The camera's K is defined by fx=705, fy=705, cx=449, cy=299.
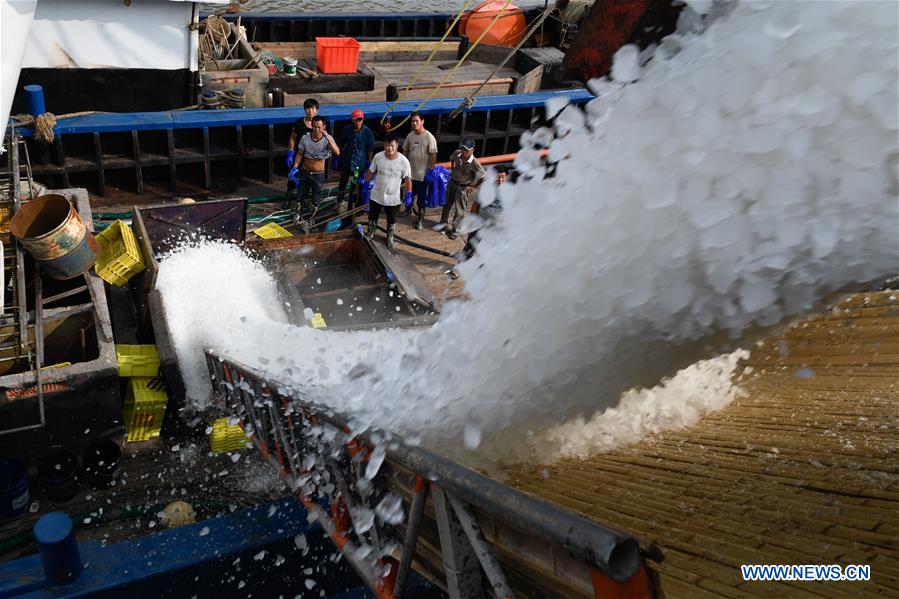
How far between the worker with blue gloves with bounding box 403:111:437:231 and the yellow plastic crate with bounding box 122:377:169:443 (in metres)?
4.51

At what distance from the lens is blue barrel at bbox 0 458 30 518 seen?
5.05m

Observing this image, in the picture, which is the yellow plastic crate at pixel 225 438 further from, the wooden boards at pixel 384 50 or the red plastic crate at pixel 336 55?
the wooden boards at pixel 384 50

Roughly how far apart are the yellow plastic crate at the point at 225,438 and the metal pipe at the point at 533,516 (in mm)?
3668

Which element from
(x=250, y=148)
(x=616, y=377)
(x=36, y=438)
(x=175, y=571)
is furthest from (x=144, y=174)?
(x=616, y=377)

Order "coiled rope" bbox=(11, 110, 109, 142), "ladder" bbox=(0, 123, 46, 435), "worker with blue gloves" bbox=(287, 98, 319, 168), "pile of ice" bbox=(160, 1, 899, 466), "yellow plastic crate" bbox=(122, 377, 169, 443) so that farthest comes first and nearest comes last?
1. "worker with blue gloves" bbox=(287, 98, 319, 168)
2. "coiled rope" bbox=(11, 110, 109, 142)
3. "yellow plastic crate" bbox=(122, 377, 169, 443)
4. "ladder" bbox=(0, 123, 46, 435)
5. "pile of ice" bbox=(160, 1, 899, 466)

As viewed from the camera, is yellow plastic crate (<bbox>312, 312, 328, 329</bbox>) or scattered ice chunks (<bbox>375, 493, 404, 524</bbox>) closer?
scattered ice chunks (<bbox>375, 493, 404, 524</bbox>)

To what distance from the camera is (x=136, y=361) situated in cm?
598

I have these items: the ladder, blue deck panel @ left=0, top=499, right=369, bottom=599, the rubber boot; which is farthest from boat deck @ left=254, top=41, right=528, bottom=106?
blue deck panel @ left=0, top=499, right=369, bottom=599

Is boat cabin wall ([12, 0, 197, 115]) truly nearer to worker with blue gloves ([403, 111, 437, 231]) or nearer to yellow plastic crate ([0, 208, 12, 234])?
yellow plastic crate ([0, 208, 12, 234])

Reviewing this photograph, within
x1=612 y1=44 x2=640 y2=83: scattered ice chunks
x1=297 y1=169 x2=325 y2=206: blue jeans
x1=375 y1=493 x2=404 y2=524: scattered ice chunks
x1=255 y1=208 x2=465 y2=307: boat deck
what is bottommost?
x1=255 y1=208 x2=465 y2=307: boat deck

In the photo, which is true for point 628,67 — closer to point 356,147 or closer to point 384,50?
point 356,147

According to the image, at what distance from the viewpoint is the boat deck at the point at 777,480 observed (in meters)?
1.65

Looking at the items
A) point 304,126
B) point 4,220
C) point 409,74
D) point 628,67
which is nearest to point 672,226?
point 628,67

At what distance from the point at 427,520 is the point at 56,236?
16.3 ft
